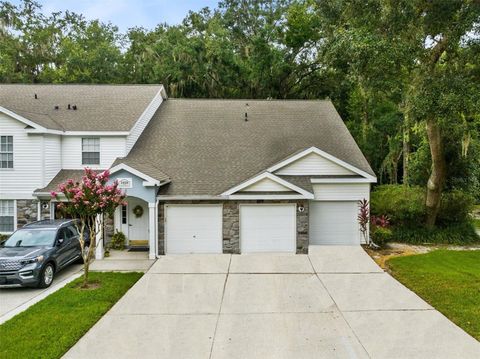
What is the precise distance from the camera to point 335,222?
1548 centimetres

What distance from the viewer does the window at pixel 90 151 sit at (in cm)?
1645

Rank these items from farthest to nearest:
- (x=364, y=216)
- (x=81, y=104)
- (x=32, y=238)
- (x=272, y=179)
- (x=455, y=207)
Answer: (x=81, y=104) < (x=455, y=207) < (x=364, y=216) < (x=272, y=179) < (x=32, y=238)

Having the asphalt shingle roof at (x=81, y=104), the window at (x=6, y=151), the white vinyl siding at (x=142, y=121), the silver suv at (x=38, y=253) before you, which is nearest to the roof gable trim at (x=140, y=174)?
the silver suv at (x=38, y=253)

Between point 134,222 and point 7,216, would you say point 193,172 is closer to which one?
point 134,222

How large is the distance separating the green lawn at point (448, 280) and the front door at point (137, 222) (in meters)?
9.42

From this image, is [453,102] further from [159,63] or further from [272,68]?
[159,63]

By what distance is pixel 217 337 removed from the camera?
23.8 feet

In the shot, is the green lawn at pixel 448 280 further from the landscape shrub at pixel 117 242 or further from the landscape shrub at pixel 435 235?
the landscape shrub at pixel 117 242

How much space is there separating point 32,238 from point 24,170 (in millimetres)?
5011

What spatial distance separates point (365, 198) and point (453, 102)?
194 inches

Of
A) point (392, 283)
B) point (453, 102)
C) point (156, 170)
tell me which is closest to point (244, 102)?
point (156, 170)

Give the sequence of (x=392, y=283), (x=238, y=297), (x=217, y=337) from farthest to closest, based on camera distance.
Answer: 1. (x=392, y=283)
2. (x=238, y=297)
3. (x=217, y=337)

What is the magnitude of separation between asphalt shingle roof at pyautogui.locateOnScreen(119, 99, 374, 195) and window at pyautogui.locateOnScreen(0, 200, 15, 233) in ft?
17.2

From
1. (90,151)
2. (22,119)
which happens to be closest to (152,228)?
(90,151)
